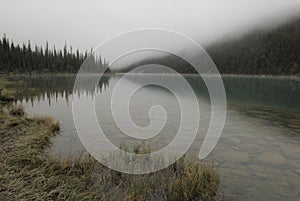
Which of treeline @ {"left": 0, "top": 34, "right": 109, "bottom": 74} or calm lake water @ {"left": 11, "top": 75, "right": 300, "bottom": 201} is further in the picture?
treeline @ {"left": 0, "top": 34, "right": 109, "bottom": 74}

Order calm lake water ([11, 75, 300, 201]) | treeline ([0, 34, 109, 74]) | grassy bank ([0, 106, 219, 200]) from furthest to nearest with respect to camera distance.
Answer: treeline ([0, 34, 109, 74])
calm lake water ([11, 75, 300, 201])
grassy bank ([0, 106, 219, 200])

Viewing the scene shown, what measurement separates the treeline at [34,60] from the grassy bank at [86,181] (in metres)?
78.0

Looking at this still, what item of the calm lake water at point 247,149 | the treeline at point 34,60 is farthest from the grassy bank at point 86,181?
the treeline at point 34,60

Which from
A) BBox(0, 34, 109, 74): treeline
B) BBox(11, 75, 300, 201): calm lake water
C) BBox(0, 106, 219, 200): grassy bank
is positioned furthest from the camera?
BBox(0, 34, 109, 74): treeline

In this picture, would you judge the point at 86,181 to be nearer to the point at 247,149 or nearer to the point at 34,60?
the point at 247,149

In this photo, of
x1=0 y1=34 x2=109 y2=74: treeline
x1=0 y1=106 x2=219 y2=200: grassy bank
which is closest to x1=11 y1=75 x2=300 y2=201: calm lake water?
x1=0 y1=106 x2=219 y2=200: grassy bank

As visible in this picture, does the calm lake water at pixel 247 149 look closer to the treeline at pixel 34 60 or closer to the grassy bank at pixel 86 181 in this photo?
the grassy bank at pixel 86 181

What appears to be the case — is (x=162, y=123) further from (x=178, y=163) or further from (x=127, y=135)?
(x=178, y=163)

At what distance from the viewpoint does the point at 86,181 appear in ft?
23.6

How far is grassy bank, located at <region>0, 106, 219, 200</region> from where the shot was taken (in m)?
5.87

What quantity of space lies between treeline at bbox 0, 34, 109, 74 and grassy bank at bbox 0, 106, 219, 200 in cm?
7803

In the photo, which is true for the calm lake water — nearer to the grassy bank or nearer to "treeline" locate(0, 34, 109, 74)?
the grassy bank

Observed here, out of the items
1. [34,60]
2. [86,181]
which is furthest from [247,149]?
[34,60]

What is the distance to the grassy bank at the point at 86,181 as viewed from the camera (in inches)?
231
